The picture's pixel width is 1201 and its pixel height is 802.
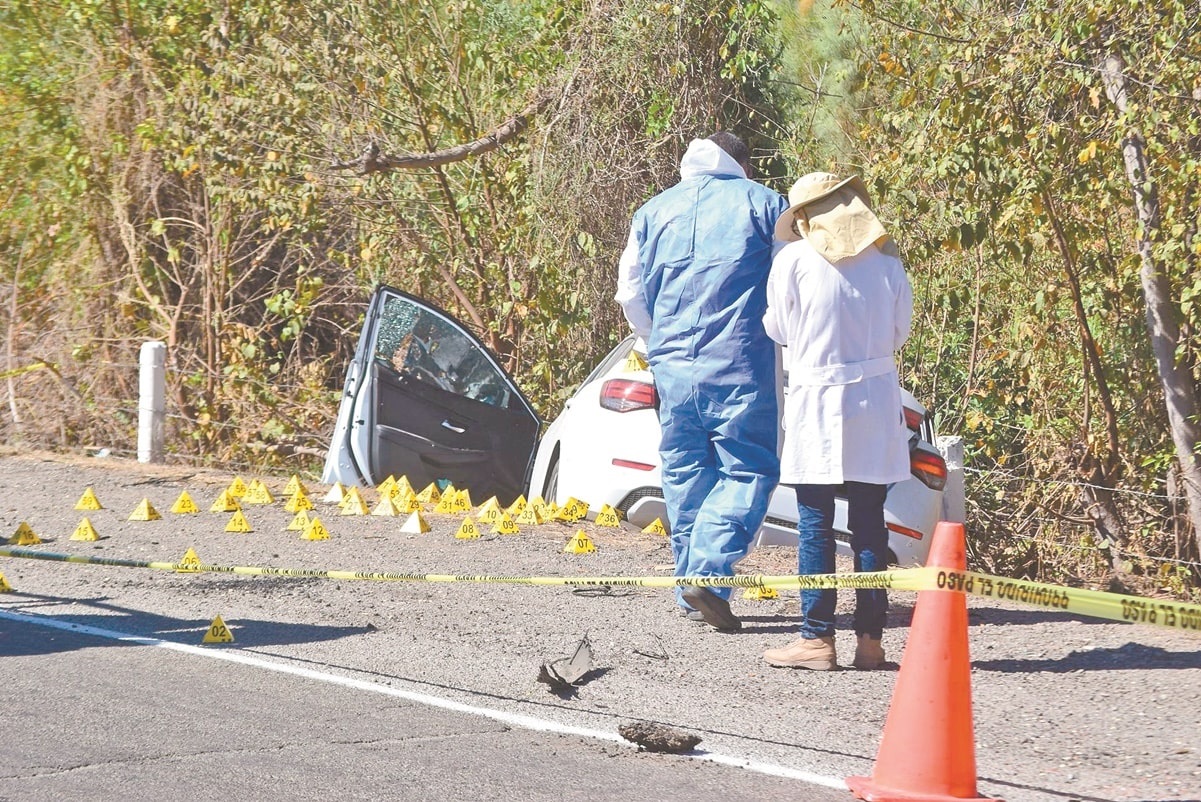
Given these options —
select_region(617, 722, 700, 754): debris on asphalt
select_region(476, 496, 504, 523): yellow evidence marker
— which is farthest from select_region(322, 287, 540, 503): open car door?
select_region(617, 722, 700, 754): debris on asphalt

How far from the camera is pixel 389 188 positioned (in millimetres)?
14875

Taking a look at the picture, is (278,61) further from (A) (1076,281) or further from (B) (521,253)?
(A) (1076,281)

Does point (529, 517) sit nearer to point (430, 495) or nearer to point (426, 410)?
point (430, 495)

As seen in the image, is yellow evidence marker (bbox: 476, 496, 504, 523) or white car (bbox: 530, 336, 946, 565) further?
yellow evidence marker (bbox: 476, 496, 504, 523)

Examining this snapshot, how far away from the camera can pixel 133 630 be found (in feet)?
22.4

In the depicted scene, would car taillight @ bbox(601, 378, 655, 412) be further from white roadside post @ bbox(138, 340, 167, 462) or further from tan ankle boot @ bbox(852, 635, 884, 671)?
white roadside post @ bbox(138, 340, 167, 462)

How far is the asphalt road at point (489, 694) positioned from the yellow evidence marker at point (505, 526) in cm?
78

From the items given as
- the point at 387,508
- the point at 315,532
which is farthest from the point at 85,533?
the point at 387,508

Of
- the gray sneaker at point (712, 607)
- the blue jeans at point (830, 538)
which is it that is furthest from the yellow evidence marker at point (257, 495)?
the blue jeans at point (830, 538)

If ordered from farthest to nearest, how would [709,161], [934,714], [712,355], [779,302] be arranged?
[709,161] → [712,355] → [779,302] → [934,714]

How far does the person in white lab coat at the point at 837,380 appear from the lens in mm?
5898

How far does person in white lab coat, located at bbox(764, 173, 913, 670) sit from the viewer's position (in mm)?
5898

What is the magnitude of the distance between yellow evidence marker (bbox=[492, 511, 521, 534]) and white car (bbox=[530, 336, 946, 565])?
0.42 metres

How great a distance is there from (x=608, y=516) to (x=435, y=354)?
2702 millimetres
